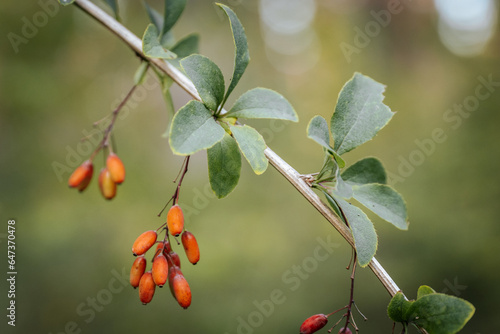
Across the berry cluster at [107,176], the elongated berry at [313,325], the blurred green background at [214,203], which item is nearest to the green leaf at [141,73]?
the berry cluster at [107,176]

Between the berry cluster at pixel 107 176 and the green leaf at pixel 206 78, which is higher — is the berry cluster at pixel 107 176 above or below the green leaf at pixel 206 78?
below

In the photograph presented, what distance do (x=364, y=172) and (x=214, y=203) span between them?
2.78 metres

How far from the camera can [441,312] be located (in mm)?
644

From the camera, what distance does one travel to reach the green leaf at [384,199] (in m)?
0.75

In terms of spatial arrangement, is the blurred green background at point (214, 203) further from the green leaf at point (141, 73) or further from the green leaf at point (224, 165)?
the green leaf at point (224, 165)

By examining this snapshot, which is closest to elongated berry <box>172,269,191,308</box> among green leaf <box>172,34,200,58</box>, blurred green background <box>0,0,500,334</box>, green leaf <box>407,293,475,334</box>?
green leaf <box>407,293,475,334</box>

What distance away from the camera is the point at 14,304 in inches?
99.8

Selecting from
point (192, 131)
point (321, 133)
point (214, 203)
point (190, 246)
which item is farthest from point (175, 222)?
point (214, 203)

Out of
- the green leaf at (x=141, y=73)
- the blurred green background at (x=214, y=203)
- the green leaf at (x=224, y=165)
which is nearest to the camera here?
the green leaf at (x=224, y=165)

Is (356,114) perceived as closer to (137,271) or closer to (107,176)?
(137,271)

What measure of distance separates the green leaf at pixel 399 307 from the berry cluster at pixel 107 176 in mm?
717

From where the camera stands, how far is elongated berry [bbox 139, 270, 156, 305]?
768mm

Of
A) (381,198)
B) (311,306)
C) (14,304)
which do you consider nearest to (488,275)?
(311,306)

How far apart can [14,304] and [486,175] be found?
3.81 meters
